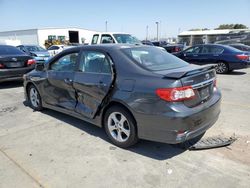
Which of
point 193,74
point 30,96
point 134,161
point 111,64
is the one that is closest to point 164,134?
point 134,161

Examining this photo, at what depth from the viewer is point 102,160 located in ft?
11.6

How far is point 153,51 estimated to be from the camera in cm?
440

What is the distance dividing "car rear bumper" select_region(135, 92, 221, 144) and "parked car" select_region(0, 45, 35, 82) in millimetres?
6414

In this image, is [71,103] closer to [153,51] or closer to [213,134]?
[153,51]

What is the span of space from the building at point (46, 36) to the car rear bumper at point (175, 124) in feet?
132

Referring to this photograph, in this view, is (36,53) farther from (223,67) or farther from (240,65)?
(240,65)

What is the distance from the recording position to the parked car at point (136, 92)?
3.23 meters

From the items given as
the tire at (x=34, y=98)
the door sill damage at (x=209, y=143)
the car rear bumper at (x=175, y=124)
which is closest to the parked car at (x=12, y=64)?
the tire at (x=34, y=98)

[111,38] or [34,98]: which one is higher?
[111,38]

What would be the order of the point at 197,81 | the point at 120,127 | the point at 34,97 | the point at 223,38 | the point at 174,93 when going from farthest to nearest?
the point at 223,38 < the point at 34,97 < the point at 120,127 < the point at 197,81 < the point at 174,93

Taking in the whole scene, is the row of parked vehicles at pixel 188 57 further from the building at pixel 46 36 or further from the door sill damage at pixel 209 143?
the building at pixel 46 36

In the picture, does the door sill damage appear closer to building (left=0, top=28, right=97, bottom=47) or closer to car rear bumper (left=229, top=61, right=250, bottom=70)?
car rear bumper (left=229, top=61, right=250, bottom=70)

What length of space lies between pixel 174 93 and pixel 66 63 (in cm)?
252

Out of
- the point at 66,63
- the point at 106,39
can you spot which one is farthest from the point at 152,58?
the point at 106,39
